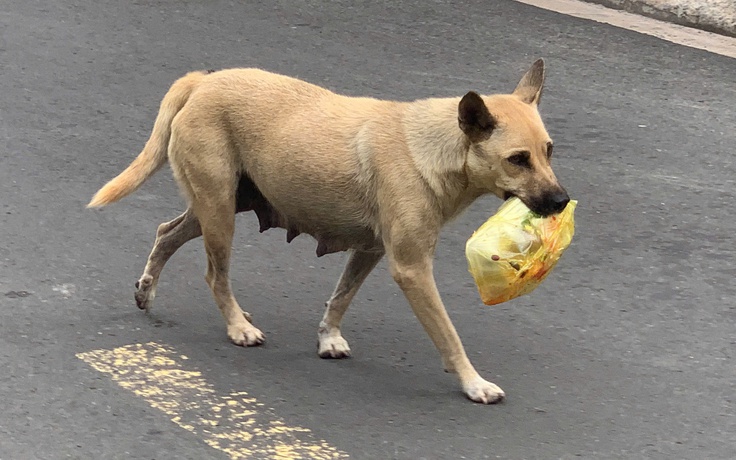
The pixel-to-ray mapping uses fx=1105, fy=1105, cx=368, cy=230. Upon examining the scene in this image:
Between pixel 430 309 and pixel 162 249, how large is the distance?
1.52 metres

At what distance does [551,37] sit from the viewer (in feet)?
33.9

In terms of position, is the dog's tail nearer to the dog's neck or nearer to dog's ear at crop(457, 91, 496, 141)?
the dog's neck

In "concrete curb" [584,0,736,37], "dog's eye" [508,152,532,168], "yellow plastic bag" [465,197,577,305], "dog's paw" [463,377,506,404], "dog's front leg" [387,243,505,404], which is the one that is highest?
"dog's eye" [508,152,532,168]

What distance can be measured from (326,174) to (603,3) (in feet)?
24.4

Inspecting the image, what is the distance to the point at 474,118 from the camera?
4.36 metres

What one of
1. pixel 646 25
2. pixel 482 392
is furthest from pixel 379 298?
pixel 646 25

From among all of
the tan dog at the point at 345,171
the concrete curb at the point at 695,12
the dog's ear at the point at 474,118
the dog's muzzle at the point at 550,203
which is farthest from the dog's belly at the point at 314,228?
the concrete curb at the point at 695,12

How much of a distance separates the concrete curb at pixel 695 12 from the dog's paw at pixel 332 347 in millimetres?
6841

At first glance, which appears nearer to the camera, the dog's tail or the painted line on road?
the dog's tail

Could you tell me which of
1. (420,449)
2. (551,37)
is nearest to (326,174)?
(420,449)

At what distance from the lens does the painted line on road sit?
33.4ft

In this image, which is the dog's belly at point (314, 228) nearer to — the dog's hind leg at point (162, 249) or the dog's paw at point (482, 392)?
the dog's hind leg at point (162, 249)

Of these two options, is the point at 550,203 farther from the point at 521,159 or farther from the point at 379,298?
the point at 379,298

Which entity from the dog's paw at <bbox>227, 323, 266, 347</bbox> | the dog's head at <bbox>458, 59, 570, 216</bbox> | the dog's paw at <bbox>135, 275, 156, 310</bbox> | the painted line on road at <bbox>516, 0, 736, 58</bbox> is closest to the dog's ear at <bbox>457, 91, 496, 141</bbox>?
the dog's head at <bbox>458, 59, 570, 216</bbox>
